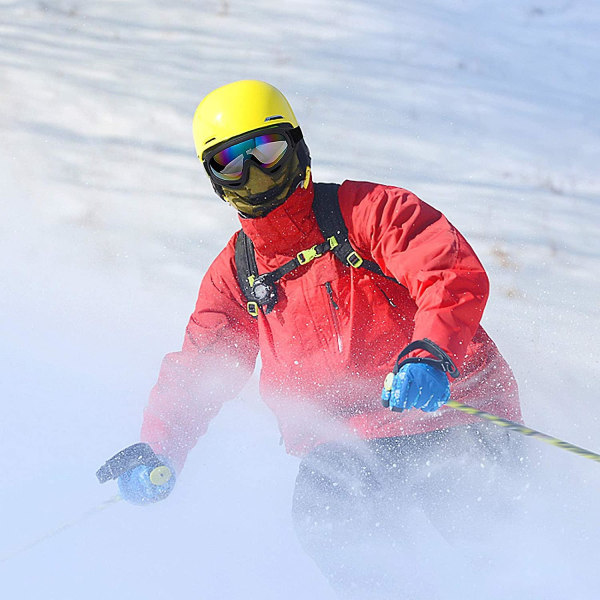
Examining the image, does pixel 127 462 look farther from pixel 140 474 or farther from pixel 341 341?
pixel 341 341

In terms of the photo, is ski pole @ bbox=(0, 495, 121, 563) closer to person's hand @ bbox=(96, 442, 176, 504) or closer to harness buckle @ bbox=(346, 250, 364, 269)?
person's hand @ bbox=(96, 442, 176, 504)

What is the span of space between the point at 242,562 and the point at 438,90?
3.93 metres

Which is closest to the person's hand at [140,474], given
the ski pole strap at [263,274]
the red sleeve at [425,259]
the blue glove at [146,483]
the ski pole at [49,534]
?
the blue glove at [146,483]

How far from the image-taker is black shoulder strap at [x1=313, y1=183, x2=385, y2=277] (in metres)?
2.41

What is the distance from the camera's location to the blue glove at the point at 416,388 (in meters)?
2.04

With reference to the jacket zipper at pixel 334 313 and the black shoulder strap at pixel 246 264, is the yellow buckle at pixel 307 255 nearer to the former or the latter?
the jacket zipper at pixel 334 313

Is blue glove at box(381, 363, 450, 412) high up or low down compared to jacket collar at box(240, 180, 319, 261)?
down

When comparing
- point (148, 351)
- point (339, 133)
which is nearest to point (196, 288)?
point (148, 351)

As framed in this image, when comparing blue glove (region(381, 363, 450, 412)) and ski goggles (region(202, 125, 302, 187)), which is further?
ski goggles (region(202, 125, 302, 187))

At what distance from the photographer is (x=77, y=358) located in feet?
14.4

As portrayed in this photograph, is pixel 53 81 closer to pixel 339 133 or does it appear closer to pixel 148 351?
pixel 339 133

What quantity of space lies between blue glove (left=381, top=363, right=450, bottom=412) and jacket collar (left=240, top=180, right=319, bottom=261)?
61 cm

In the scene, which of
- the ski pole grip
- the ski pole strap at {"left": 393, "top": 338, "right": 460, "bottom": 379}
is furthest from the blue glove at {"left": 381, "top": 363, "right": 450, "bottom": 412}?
the ski pole grip

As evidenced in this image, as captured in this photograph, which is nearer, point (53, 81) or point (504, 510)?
point (504, 510)
